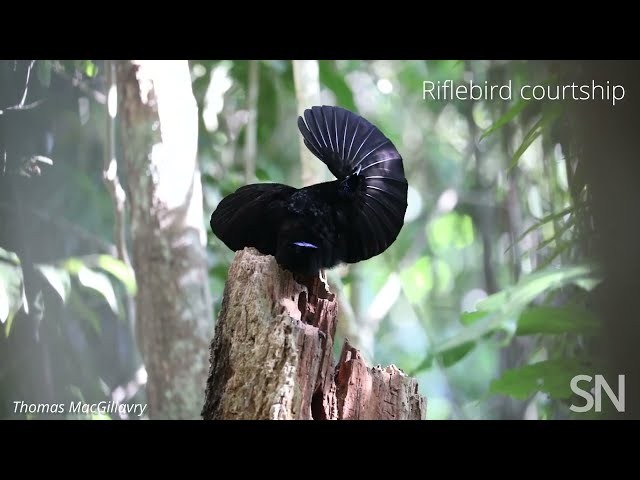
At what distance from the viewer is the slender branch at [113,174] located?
3535mm

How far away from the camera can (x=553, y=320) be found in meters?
2.67

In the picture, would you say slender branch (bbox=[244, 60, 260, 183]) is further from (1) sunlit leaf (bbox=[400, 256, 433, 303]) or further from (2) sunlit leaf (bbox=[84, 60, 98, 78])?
(1) sunlit leaf (bbox=[400, 256, 433, 303])

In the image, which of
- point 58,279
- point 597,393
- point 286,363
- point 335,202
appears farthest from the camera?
point 58,279

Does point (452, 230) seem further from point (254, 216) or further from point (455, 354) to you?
point (254, 216)

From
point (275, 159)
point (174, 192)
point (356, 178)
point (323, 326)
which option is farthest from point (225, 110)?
point (323, 326)

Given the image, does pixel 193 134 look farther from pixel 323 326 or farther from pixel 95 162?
pixel 323 326

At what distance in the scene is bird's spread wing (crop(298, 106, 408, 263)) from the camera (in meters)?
2.16

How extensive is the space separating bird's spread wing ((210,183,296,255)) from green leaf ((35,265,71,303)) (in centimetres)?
118

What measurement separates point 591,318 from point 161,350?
1706mm

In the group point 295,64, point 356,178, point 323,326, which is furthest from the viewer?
point 295,64

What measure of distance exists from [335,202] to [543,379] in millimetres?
1090

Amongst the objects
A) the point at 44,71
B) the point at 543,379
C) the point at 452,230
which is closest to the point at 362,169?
the point at 543,379

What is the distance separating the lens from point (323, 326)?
1.97 meters

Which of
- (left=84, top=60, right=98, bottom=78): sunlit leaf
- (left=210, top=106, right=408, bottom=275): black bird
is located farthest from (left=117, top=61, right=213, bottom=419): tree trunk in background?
(left=210, top=106, right=408, bottom=275): black bird
